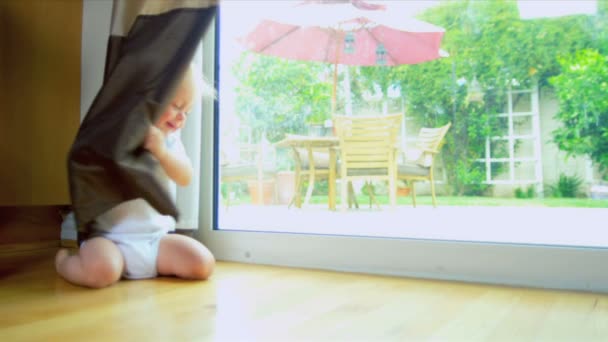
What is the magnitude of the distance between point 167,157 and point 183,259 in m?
0.34

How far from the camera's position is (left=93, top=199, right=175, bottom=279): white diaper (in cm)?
128

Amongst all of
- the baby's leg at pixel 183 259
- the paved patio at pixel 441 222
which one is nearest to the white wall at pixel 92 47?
the paved patio at pixel 441 222

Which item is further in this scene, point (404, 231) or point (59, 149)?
point (59, 149)

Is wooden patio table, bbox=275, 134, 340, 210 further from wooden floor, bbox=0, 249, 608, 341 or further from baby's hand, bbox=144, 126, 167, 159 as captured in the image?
baby's hand, bbox=144, 126, 167, 159

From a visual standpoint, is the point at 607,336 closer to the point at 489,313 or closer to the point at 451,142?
the point at 489,313

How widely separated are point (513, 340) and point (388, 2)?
4.44 ft

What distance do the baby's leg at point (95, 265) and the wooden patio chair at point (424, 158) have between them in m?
0.92

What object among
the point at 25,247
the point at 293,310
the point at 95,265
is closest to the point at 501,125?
the point at 293,310

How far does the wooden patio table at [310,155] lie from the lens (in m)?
1.78

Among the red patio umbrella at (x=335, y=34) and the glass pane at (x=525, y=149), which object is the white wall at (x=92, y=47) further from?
the glass pane at (x=525, y=149)

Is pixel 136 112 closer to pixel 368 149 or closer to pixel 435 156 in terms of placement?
pixel 435 156

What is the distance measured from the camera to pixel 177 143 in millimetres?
1335

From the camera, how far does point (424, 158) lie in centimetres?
159

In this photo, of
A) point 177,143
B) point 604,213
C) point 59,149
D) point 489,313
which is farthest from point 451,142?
point 59,149
